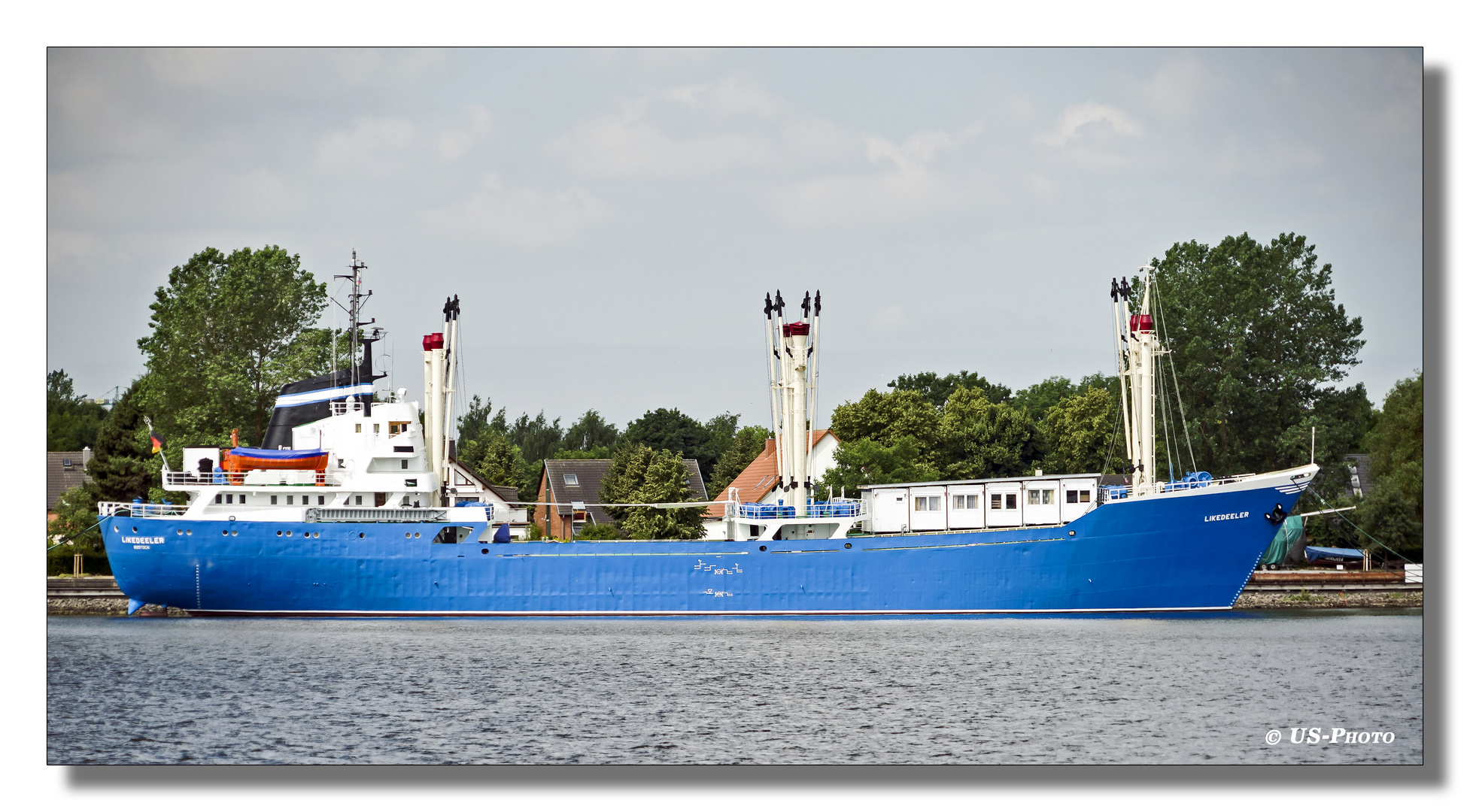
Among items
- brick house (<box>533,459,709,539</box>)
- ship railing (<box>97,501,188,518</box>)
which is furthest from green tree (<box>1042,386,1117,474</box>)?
ship railing (<box>97,501,188,518</box>)

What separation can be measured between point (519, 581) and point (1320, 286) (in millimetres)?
27380

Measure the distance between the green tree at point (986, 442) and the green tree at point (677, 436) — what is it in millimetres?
18355

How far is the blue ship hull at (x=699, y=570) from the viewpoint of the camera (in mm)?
32156

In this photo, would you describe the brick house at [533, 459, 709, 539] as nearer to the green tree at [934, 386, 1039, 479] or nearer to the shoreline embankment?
the green tree at [934, 386, 1039, 479]

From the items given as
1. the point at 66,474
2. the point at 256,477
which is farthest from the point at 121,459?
the point at 256,477

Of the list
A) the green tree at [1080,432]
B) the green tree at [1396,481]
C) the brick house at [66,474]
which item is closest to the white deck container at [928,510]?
the green tree at [1396,481]

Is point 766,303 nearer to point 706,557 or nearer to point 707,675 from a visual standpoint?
point 706,557

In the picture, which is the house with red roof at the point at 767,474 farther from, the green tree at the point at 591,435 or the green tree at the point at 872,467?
the green tree at the point at 591,435

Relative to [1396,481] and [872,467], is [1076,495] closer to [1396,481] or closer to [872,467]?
[1396,481]

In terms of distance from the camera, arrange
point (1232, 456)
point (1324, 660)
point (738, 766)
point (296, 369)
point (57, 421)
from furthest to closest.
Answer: point (1232, 456) → point (296, 369) → point (1324, 660) → point (57, 421) → point (738, 766)

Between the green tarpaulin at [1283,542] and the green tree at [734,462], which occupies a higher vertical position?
the green tree at [734,462]

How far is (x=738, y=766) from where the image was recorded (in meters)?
14.9

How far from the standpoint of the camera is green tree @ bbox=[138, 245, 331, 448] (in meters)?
39.6

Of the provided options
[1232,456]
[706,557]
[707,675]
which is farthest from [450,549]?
Answer: [1232,456]
